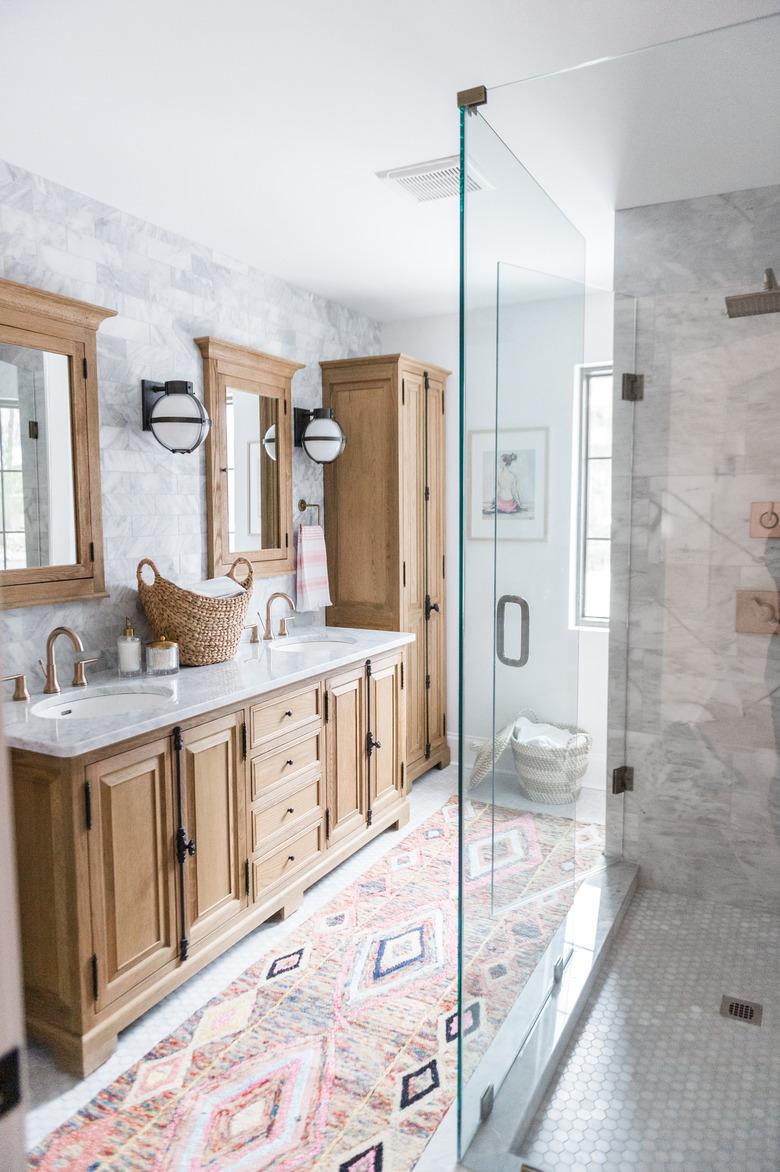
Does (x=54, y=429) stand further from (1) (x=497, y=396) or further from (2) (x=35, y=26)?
(1) (x=497, y=396)

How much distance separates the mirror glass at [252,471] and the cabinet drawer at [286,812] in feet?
3.51

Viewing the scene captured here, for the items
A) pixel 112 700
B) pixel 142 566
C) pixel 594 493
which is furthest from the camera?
pixel 142 566

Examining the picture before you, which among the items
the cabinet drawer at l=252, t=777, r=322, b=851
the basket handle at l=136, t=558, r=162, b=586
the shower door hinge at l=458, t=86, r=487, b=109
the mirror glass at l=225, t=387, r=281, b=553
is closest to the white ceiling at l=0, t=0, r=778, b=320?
the shower door hinge at l=458, t=86, r=487, b=109

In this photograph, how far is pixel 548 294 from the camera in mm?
2035

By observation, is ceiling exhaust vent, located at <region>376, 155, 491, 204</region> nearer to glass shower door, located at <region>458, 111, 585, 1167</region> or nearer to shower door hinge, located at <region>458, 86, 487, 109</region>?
glass shower door, located at <region>458, 111, 585, 1167</region>

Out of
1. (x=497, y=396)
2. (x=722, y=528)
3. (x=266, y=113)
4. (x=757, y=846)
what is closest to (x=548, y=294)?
(x=497, y=396)

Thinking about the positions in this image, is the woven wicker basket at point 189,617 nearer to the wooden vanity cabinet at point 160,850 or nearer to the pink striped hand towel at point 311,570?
the wooden vanity cabinet at point 160,850

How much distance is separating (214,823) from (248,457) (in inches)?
63.7

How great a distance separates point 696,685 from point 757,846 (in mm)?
398

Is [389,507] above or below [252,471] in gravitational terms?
below

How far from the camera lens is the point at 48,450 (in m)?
2.47

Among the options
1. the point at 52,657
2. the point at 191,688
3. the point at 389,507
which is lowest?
the point at 191,688

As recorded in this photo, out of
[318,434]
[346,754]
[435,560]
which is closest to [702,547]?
[346,754]

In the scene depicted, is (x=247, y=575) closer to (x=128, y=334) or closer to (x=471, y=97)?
(x=128, y=334)
